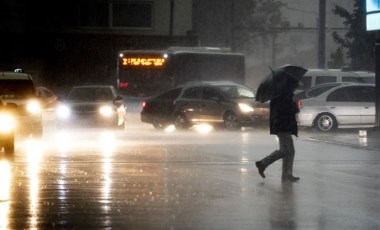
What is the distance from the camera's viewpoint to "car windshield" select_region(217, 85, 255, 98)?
37.6 metres

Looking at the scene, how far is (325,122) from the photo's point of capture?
3581 centimetres

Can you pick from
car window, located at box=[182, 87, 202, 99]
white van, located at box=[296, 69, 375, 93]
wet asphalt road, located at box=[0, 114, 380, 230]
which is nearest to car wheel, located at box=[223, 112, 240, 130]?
car window, located at box=[182, 87, 202, 99]

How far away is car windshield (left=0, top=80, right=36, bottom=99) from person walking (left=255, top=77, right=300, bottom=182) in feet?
42.9

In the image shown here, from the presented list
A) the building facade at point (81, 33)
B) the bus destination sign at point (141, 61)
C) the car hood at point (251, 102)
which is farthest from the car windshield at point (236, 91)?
the building facade at point (81, 33)

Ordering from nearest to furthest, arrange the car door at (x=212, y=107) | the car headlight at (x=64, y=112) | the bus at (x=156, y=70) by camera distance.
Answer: the car door at (x=212, y=107)
the car headlight at (x=64, y=112)
the bus at (x=156, y=70)

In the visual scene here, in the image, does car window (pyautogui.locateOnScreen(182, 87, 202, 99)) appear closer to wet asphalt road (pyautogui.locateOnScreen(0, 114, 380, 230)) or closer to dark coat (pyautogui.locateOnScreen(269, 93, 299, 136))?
wet asphalt road (pyautogui.locateOnScreen(0, 114, 380, 230))

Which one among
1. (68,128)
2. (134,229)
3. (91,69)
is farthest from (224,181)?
(91,69)

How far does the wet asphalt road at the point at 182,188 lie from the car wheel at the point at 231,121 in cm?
719

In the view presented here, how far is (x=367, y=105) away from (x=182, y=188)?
19.5m

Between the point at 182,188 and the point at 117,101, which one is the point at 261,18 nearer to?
the point at 117,101

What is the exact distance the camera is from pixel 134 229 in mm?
12578

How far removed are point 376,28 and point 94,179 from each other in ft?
53.0

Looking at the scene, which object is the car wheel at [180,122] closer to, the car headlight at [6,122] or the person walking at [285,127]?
the car headlight at [6,122]

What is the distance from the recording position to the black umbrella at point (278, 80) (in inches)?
738
